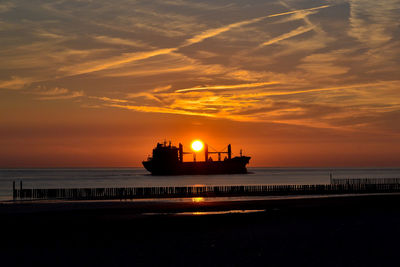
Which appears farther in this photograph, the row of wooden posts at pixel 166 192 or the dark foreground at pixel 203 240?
the row of wooden posts at pixel 166 192

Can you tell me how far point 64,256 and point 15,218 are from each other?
14.4 meters

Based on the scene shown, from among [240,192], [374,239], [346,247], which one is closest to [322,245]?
[346,247]

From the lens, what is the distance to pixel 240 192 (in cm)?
6794

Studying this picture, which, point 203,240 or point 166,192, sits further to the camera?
point 166,192

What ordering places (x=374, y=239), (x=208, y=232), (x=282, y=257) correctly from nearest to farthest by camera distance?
(x=282, y=257) → (x=374, y=239) → (x=208, y=232)

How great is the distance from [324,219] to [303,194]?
131 ft

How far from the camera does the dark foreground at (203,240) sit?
17.4 m

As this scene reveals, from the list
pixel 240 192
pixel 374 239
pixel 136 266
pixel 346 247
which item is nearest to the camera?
pixel 136 266

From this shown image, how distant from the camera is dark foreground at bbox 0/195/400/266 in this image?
687 inches

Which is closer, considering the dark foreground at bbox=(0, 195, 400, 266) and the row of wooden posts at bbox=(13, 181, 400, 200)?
the dark foreground at bbox=(0, 195, 400, 266)

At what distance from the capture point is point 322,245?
2019 cm

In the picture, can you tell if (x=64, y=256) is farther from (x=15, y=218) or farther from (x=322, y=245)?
(x=15, y=218)

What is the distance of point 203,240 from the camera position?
21969 millimetres

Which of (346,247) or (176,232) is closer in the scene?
(346,247)
